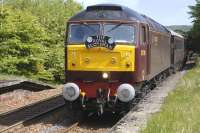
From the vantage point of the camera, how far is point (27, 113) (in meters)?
17.7

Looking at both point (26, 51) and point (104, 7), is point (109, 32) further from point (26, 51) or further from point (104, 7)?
point (26, 51)

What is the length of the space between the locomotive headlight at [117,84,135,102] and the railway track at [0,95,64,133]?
2.97 meters

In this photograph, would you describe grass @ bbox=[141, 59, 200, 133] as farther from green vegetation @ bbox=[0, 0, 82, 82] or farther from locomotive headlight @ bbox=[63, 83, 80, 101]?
green vegetation @ bbox=[0, 0, 82, 82]

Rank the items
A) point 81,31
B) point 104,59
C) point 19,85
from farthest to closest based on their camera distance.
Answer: point 19,85 → point 81,31 → point 104,59

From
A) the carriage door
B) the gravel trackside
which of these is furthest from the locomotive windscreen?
the gravel trackside

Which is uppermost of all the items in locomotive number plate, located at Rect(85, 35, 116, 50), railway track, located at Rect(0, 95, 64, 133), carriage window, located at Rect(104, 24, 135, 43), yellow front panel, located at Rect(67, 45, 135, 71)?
carriage window, located at Rect(104, 24, 135, 43)

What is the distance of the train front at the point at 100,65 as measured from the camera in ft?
48.2

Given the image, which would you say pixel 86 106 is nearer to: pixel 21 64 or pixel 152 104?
pixel 152 104

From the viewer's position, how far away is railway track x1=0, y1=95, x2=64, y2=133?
15.4 m

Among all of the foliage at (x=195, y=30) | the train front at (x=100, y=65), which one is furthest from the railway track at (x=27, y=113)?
the foliage at (x=195, y=30)

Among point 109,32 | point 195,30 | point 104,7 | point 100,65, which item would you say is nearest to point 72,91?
point 100,65

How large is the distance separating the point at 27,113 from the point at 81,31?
3.91m

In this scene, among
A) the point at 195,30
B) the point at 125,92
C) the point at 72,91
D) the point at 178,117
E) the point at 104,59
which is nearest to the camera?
the point at 178,117

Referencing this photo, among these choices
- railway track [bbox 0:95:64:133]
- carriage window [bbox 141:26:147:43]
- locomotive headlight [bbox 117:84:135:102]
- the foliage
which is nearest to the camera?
locomotive headlight [bbox 117:84:135:102]
